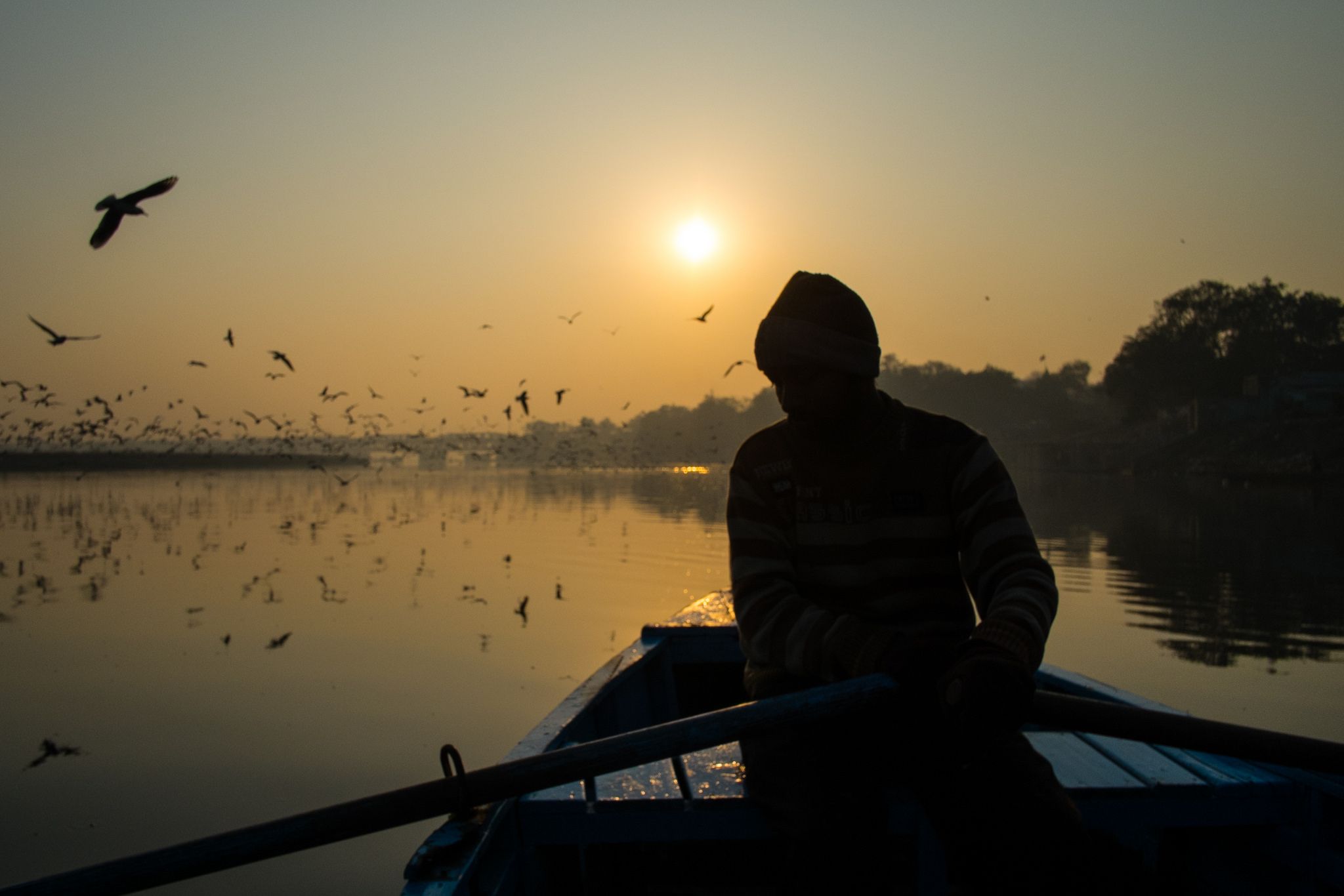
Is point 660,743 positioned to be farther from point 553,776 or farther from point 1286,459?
point 1286,459

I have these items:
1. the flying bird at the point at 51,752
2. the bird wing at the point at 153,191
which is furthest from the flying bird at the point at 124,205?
the flying bird at the point at 51,752

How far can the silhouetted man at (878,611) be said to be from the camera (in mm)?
2432

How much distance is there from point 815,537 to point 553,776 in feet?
3.77

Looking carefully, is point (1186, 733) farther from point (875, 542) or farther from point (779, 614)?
point (779, 614)

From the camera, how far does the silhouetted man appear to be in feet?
7.98

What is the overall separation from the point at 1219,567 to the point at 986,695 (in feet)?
67.8

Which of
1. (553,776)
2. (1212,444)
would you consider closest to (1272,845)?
(553,776)

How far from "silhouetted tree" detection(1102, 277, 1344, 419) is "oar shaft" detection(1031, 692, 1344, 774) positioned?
282ft

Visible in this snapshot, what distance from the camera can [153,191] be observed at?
9.75m

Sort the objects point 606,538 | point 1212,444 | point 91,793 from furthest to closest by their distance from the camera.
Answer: point 1212,444 < point 606,538 < point 91,793

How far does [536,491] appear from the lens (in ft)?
195

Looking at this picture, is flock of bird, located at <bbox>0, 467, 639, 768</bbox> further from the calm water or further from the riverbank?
the riverbank

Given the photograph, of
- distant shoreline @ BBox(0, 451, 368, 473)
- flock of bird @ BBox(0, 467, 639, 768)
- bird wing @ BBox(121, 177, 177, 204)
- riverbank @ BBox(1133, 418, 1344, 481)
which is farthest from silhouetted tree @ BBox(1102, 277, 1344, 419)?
distant shoreline @ BBox(0, 451, 368, 473)

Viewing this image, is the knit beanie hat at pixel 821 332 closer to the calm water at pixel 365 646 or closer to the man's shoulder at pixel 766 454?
the man's shoulder at pixel 766 454
